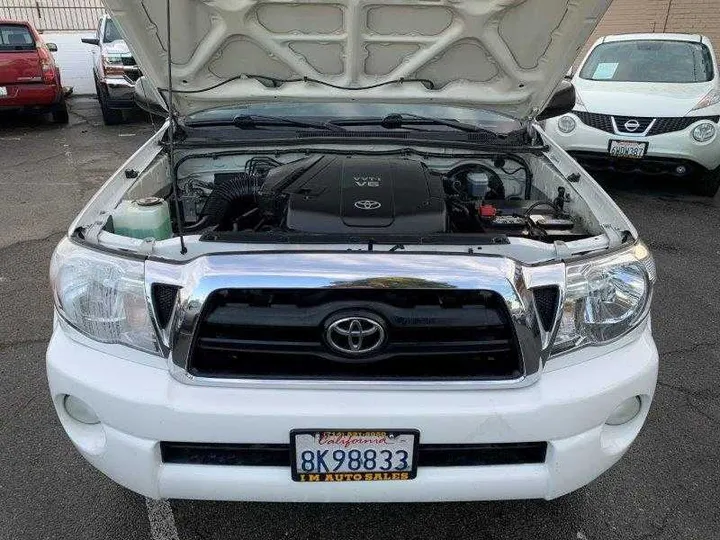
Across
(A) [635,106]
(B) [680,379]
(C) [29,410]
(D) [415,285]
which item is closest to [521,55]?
Result: (D) [415,285]

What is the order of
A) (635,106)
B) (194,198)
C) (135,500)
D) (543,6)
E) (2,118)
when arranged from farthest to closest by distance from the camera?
1. (2,118)
2. (635,106)
3. (194,198)
4. (543,6)
5. (135,500)

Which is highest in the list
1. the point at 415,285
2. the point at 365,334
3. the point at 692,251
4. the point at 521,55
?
the point at 521,55

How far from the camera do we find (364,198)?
2.06 m

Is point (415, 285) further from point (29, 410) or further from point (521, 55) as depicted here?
point (29, 410)

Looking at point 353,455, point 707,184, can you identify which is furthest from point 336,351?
point 707,184

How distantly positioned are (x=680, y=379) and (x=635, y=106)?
12.1 feet

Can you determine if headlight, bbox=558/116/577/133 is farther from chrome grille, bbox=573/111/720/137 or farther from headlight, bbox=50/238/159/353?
headlight, bbox=50/238/159/353

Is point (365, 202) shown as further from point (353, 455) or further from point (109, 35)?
point (109, 35)

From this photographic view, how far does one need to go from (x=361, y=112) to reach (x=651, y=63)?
5.10 metres

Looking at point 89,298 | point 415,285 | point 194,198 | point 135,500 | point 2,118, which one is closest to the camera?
point 415,285

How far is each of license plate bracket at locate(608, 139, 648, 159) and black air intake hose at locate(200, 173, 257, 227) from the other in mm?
4477

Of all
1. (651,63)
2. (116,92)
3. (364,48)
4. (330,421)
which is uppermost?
(364,48)

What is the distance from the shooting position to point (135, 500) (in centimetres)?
215

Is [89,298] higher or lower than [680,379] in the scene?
higher
